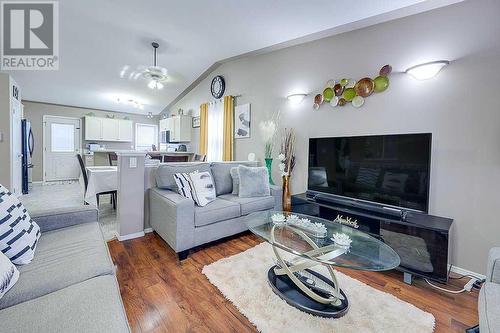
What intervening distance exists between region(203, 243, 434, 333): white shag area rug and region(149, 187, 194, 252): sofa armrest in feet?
1.19

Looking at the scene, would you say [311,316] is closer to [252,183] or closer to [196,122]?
[252,183]

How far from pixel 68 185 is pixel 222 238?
5753 millimetres

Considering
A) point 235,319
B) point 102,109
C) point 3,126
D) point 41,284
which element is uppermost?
point 102,109

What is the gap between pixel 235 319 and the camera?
1420 mm

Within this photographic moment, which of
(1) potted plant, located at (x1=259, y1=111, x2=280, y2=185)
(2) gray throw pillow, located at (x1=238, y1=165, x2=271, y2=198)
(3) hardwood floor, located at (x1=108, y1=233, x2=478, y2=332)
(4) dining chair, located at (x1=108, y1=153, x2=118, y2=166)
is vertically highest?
(1) potted plant, located at (x1=259, y1=111, x2=280, y2=185)

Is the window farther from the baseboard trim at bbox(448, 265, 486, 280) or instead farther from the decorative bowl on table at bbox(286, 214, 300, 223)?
the baseboard trim at bbox(448, 265, 486, 280)

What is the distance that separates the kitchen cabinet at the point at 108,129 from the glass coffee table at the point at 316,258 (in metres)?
6.83

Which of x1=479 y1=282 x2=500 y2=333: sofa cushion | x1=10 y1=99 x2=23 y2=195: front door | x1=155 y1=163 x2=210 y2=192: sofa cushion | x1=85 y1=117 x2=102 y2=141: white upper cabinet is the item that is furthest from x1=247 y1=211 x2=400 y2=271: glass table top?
x1=85 y1=117 x2=102 y2=141: white upper cabinet

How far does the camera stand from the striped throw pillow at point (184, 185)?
2.39 m

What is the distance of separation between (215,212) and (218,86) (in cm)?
330

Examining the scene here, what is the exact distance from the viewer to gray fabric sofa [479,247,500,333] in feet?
2.95

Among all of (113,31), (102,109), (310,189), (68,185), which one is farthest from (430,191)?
(102,109)

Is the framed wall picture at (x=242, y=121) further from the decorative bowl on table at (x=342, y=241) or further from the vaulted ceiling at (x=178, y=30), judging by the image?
the decorative bowl on table at (x=342, y=241)

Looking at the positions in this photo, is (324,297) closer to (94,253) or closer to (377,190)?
(377,190)
